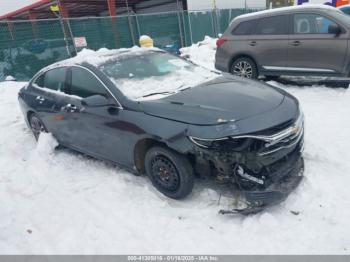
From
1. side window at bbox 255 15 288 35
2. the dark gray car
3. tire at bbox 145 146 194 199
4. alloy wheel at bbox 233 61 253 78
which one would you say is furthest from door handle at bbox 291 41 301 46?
tire at bbox 145 146 194 199

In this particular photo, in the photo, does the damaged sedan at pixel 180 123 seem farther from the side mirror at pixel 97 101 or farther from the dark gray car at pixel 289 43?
the dark gray car at pixel 289 43

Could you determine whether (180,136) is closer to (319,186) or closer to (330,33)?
(319,186)

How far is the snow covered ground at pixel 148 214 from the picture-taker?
301 centimetres

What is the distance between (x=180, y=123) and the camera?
10.9ft

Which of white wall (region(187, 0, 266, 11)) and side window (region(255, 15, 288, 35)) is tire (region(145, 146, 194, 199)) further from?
white wall (region(187, 0, 266, 11))

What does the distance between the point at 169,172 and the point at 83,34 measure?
11.2 meters

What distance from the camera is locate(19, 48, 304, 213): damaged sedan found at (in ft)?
10.3

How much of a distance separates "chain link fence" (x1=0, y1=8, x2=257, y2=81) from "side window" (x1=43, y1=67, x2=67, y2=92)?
6.99m

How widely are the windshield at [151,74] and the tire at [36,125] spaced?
188 cm

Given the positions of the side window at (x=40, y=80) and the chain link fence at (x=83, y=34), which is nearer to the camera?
the side window at (x=40, y=80)

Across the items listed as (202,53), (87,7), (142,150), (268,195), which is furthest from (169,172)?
(87,7)

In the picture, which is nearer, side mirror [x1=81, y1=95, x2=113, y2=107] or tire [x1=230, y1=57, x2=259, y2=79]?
side mirror [x1=81, y1=95, x2=113, y2=107]

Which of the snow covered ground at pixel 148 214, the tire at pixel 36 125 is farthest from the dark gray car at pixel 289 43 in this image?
the tire at pixel 36 125

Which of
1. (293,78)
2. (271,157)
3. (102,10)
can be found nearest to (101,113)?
(271,157)
